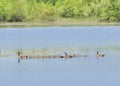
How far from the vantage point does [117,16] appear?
83.8 m

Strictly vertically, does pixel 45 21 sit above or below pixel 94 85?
below

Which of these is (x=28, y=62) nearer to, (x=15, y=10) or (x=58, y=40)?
(x=58, y=40)

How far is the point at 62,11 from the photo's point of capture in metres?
88.6

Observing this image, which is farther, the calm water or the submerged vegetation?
the submerged vegetation

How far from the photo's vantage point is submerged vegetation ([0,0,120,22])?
281 ft

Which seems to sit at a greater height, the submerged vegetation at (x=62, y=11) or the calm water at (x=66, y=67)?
the calm water at (x=66, y=67)

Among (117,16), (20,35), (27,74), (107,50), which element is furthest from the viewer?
Result: (117,16)

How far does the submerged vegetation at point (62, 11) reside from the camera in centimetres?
8550

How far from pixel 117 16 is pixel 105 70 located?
177 feet

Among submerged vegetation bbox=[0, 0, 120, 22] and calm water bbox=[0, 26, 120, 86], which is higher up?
calm water bbox=[0, 26, 120, 86]

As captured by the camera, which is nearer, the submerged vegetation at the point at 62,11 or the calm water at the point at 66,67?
the calm water at the point at 66,67

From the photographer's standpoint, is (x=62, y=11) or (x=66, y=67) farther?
(x=62, y=11)

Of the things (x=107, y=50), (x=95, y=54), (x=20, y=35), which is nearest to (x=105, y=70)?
(x=95, y=54)

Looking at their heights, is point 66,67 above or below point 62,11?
above
